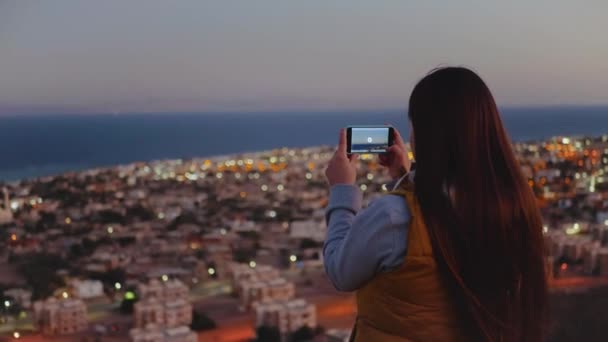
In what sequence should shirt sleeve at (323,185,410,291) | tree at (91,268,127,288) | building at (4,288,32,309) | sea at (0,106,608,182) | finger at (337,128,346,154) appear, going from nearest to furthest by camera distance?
1. shirt sleeve at (323,185,410,291)
2. finger at (337,128,346,154)
3. building at (4,288,32,309)
4. tree at (91,268,127,288)
5. sea at (0,106,608,182)

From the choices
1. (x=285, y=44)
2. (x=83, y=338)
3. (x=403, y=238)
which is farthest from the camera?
(x=83, y=338)

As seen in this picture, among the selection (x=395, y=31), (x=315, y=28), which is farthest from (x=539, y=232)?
(x=315, y=28)

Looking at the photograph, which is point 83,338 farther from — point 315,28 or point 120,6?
point 120,6

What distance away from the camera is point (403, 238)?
60 cm

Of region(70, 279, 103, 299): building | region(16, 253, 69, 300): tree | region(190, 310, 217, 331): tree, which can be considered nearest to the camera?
region(190, 310, 217, 331): tree

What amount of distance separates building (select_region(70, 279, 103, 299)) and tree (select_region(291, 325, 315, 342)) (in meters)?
2.88

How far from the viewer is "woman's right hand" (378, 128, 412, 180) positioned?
0.74 meters

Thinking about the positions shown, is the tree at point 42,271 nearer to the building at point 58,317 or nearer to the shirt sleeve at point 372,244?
the building at point 58,317

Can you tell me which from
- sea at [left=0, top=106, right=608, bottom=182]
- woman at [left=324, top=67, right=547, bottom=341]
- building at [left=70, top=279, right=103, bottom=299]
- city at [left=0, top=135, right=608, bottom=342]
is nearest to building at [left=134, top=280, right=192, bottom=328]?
city at [left=0, top=135, right=608, bottom=342]

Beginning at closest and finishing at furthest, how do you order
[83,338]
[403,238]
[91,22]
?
[403,238]
[83,338]
[91,22]

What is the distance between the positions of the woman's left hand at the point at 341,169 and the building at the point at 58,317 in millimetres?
5677

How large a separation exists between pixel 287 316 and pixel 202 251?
4367 millimetres

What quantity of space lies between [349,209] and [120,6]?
864 centimetres

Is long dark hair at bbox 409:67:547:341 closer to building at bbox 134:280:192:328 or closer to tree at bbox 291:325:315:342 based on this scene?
tree at bbox 291:325:315:342
